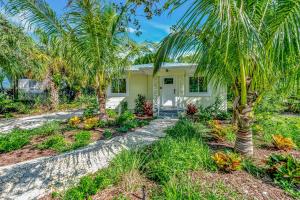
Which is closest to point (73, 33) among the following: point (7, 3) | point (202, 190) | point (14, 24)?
point (7, 3)

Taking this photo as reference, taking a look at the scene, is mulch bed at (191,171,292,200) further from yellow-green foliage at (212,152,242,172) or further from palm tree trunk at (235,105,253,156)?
palm tree trunk at (235,105,253,156)

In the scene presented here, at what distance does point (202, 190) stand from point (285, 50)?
2783 millimetres

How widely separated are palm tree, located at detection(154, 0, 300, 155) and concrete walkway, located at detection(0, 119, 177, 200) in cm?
290

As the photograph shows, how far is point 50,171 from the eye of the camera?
15.1 feet

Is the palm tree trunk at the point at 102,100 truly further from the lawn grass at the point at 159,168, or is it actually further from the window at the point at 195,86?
the window at the point at 195,86

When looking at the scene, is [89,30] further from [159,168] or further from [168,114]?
[168,114]

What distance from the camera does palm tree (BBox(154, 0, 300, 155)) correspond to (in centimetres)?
Answer: 278

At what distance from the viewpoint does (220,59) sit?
384 centimetres

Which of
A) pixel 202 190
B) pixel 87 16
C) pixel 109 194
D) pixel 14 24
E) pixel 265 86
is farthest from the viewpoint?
pixel 14 24

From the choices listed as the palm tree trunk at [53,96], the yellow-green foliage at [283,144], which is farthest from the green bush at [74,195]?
the palm tree trunk at [53,96]

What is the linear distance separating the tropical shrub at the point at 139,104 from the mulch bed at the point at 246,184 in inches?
376

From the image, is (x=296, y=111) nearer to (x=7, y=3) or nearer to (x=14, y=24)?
(x=7, y=3)

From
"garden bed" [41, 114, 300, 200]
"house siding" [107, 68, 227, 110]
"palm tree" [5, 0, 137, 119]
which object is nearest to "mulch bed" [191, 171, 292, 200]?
"garden bed" [41, 114, 300, 200]

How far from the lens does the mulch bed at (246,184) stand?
3.26 meters
